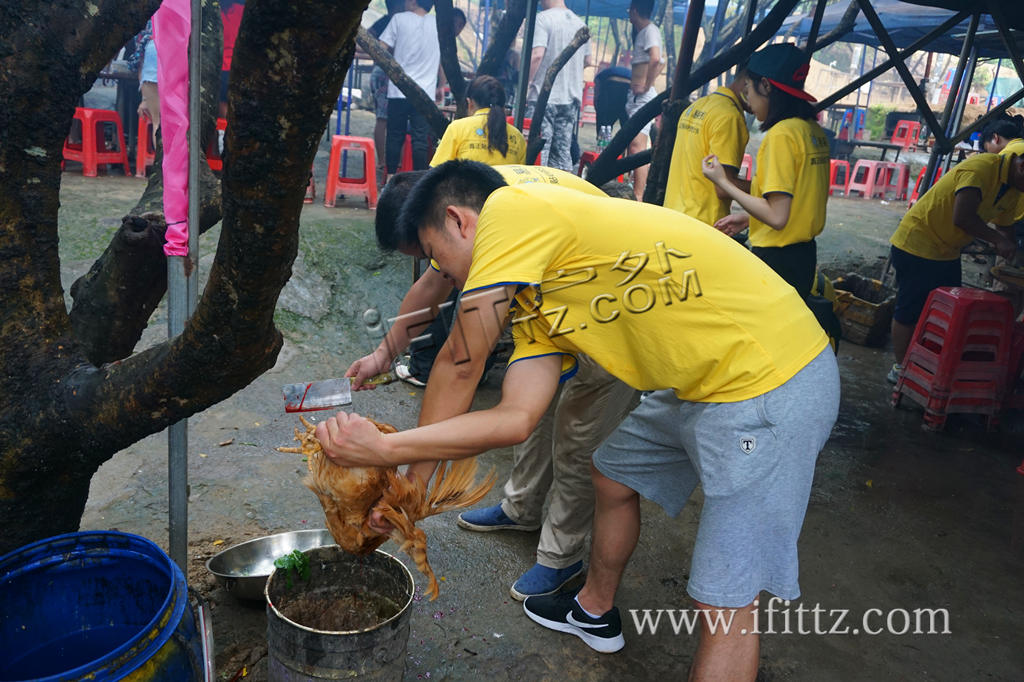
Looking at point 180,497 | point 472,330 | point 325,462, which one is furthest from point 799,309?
point 180,497

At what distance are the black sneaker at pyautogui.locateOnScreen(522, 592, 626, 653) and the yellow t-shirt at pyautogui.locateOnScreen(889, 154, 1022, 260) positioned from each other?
174 inches

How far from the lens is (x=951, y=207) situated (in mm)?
5566

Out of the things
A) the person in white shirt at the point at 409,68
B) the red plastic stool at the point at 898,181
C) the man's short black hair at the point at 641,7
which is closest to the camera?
the person in white shirt at the point at 409,68

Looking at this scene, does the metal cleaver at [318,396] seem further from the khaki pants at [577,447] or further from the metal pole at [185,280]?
the khaki pants at [577,447]

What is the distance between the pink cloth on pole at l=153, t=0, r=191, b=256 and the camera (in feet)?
6.95

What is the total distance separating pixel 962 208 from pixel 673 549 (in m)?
3.77

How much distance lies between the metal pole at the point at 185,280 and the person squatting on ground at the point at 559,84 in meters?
6.53

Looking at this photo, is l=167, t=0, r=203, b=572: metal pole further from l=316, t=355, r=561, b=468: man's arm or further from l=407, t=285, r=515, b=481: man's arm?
l=407, t=285, r=515, b=481: man's arm

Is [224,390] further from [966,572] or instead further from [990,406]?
[990,406]

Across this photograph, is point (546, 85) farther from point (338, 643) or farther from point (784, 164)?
point (338, 643)

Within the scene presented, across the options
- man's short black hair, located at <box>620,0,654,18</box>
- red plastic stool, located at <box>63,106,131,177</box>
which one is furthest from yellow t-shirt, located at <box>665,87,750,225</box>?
red plastic stool, located at <box>63,106,131,177</box>

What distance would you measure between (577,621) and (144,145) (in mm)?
7581

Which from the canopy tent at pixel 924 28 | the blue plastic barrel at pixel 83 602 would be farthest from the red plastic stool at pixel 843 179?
the blue plastic barrel at pixel 83 602

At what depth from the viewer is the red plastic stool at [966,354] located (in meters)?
5.32
